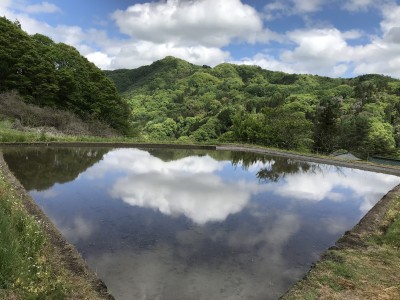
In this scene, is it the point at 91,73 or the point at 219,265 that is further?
the point at 91,73

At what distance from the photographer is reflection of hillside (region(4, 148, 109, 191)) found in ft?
48.5

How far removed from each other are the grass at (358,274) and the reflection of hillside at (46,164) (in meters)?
10.6

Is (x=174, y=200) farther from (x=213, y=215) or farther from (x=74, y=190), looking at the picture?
(x=74, y=190)

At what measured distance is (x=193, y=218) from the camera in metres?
10.7

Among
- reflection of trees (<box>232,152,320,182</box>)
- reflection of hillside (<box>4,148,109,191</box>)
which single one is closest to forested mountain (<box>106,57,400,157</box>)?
reflection of trees (<box>232,152,320,182</box>)

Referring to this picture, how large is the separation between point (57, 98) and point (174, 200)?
34.1m

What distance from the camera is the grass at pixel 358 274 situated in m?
5.89

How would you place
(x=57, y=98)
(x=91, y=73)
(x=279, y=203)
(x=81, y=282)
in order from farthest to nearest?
(x=91, y=73) < (x=57, y=98) < (x=279, y=203) < (x=81, y=282)

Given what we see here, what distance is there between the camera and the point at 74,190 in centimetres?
1358

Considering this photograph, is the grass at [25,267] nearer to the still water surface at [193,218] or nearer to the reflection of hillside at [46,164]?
the still water surface at [193,218]

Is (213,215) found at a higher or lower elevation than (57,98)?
lower

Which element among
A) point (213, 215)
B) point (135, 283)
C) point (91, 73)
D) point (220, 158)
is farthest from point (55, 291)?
point (91, 73)

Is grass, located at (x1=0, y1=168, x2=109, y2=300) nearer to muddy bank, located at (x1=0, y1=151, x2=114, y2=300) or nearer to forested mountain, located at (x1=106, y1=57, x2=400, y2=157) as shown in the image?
muddy bank, located at (x1=0, y1=151, x2=114, y2=300)

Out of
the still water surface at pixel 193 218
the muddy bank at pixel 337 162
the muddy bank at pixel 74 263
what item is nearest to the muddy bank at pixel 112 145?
the muddy bank at pixel 337 162
